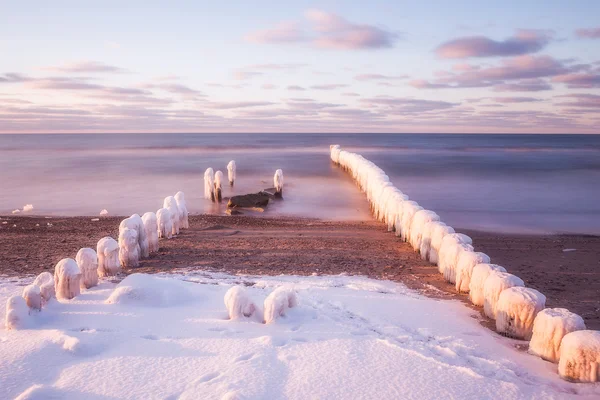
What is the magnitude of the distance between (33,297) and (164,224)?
185 inches

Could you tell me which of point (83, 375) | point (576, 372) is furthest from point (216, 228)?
point (576, 372)

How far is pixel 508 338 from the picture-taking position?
4.81 metres

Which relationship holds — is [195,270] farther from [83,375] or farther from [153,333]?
[83,375]

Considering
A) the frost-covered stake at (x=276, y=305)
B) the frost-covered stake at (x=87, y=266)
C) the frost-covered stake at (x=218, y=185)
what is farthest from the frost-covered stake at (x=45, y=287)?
the frost-covered stake at (x=218, y=185)

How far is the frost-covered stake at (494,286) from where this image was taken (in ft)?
17.1

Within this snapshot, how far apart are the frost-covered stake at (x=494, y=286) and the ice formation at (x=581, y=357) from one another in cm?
125

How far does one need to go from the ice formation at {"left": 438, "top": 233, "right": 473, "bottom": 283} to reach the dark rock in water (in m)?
8.06

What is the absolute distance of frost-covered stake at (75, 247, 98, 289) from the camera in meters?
5.92

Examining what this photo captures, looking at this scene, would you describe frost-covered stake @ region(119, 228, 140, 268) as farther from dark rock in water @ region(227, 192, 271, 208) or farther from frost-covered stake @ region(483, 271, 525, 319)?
dark rock in water @ region(227, 192, 271, 208)

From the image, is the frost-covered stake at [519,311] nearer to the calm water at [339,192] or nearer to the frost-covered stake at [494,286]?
the frost-covered stake at [494,286]

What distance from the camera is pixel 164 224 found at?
9.48 metres

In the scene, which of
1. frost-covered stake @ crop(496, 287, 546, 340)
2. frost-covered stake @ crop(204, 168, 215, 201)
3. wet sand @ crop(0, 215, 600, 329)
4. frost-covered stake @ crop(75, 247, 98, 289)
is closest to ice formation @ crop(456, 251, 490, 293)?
wet sand @ crop(0, 215, 600, 329)

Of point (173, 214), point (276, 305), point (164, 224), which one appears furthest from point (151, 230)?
point (276, 305)

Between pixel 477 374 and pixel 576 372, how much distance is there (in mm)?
814
